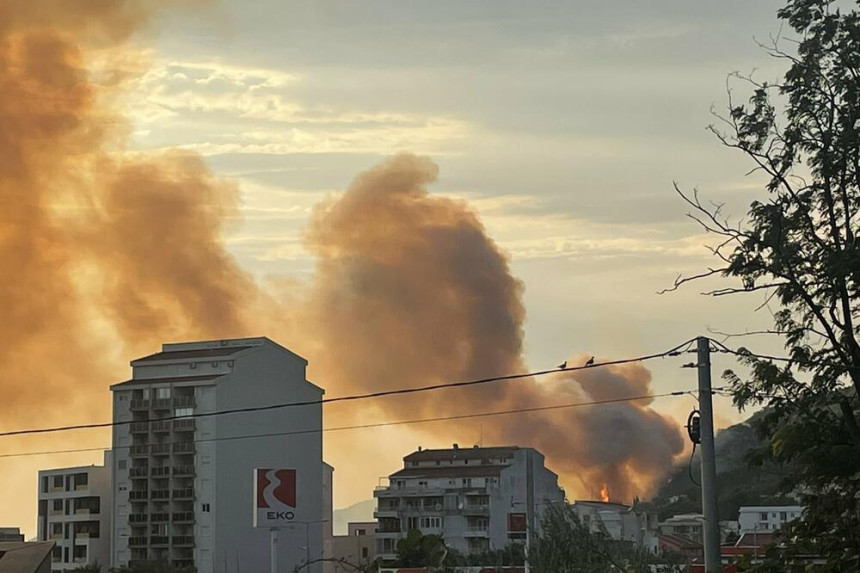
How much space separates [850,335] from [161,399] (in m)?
108

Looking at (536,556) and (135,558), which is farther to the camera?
(135,558)

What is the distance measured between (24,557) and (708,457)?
1164cm

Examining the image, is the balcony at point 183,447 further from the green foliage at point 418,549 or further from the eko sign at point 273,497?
the eko sign at point 273,497

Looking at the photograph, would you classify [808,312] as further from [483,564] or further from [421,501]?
[421,501]

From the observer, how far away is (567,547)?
43.2 meters

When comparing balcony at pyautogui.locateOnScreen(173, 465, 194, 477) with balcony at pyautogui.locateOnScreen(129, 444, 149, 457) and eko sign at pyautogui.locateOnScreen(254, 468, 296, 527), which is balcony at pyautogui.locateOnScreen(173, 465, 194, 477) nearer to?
balcony at pyautogui.locateOnScreen(129, 444, 149, 457)

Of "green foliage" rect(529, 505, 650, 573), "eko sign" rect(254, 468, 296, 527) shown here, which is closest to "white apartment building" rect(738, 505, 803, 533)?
"eko sign" rect(254, 468, 296, 527)

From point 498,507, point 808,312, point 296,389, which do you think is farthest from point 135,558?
point 808,312

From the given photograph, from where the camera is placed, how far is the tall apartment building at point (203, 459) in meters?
122

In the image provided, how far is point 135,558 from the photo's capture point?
123 meters

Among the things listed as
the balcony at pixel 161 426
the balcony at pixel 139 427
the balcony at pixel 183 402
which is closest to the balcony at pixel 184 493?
the balcony at pixel 161 426

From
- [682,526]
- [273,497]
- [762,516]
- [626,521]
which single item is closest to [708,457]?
[273,497]

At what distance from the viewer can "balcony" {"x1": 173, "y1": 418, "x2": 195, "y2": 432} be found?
125 metres

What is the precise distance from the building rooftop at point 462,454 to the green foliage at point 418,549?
1009 inches
